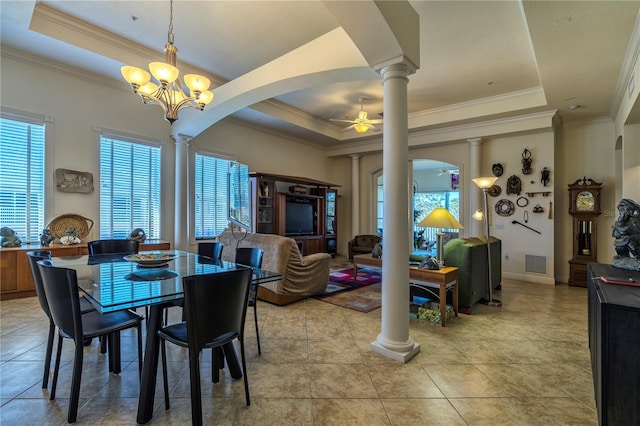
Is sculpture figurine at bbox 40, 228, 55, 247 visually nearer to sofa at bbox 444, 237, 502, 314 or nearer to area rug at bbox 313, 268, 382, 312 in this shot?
area rug at bbox 313, 268, 382, 312

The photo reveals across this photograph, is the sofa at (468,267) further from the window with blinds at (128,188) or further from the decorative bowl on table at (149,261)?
the window with blinds at (128,188)

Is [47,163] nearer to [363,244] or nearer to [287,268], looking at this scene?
[287,268]

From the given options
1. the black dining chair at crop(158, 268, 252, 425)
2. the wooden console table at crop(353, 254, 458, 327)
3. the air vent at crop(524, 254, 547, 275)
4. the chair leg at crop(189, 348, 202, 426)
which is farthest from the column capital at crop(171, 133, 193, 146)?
the air vent at crop(524, 254, 547, 275)

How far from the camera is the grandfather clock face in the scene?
539cm

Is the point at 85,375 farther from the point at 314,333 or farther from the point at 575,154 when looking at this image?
the point at 575,154

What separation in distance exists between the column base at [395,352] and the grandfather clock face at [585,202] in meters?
4.86

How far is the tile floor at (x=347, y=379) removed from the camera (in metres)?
1.88

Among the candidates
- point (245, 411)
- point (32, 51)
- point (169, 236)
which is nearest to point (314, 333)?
point (245, 411)

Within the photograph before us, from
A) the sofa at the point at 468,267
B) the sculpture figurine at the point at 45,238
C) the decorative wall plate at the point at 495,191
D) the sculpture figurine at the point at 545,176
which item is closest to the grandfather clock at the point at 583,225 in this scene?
the sculpture figurine at the point at 545,176

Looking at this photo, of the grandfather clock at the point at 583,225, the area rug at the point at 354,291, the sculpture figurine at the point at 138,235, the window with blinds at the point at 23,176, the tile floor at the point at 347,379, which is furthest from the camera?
the grandfather clock at the point at 583,225

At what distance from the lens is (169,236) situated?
5.59m

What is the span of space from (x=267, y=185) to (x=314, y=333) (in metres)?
4.36

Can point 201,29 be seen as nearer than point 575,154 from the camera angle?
Yes

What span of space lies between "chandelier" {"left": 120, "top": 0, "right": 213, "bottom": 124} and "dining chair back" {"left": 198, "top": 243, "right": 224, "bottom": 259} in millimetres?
1441
